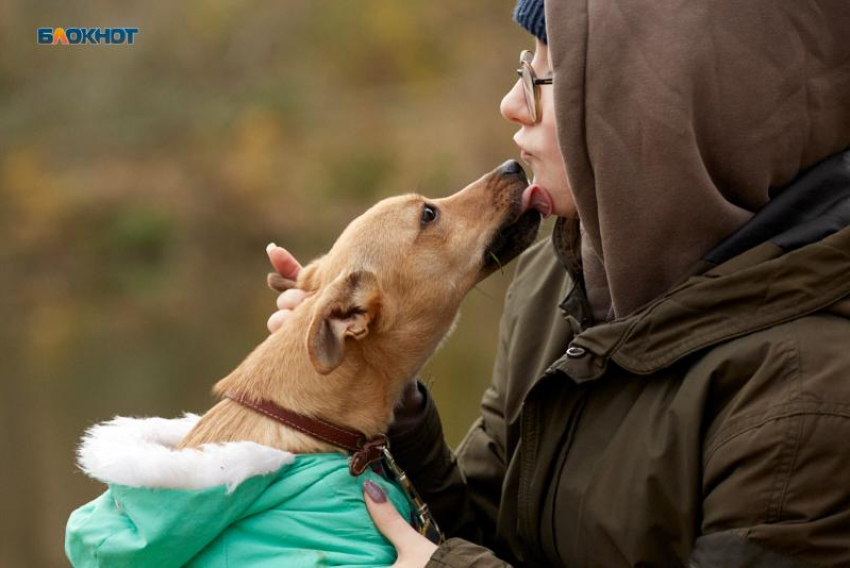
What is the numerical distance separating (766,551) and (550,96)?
1276mm

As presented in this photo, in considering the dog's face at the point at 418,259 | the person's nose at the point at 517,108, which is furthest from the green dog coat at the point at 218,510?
→ the person's nose at the point at 517,108

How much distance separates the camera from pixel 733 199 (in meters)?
2.90

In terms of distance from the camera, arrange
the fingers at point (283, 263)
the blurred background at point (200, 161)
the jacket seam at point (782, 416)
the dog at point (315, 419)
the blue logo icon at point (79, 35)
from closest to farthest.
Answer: the jacket seam at point (782, 416) < the dog at point (315, 419) < the fingers at point (283, 263) < the blurred background at point (200, 161) < the blue logo icon at point (79, 35)

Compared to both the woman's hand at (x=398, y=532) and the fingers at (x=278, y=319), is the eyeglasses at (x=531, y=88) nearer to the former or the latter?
the fingers at (x=278, y=319)

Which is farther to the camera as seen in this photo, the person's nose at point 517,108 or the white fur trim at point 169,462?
the person's nose at point 517,108

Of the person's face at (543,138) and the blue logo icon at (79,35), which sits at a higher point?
the blue logo icon at (79,35)

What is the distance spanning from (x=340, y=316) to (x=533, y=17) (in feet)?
3.22

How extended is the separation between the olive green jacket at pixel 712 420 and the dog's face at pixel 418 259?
0.43 metres

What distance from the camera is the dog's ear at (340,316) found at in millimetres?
3047

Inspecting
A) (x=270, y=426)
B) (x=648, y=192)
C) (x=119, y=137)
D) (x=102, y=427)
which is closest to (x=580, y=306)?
(x=648, y=192)

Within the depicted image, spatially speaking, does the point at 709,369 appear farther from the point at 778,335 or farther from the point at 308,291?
the point at 308,291

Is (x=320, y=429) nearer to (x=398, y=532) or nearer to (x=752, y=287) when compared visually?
(x=398, y=532)

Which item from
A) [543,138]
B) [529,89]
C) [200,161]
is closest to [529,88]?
[529,89]

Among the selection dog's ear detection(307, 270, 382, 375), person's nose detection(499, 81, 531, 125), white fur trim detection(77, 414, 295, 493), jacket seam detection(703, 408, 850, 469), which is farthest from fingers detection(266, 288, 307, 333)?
jacket seam detection(703, 408, 850, 469)
